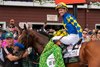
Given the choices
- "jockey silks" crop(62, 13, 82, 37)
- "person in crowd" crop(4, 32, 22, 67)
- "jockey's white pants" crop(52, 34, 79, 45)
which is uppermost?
"jockey silks" crop(62, 13, 82, 37)

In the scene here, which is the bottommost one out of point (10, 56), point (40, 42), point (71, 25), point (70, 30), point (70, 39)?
point (10, 56)

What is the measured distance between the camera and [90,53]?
7578 mm

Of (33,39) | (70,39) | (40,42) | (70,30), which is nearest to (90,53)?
(70,39)

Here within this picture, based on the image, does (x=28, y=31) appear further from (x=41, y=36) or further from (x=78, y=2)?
(x=78, y=2)

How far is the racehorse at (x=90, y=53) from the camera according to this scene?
739cm

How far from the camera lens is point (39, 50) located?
376 inches

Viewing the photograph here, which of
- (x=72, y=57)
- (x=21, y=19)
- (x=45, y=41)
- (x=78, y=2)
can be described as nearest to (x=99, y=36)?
(x=78, y=2)

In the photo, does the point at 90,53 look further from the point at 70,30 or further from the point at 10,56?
the point at 10,56

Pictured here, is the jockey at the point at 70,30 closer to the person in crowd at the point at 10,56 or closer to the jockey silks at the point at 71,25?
the jockey silks at the point at 71,25

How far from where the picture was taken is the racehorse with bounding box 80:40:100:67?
291 inches

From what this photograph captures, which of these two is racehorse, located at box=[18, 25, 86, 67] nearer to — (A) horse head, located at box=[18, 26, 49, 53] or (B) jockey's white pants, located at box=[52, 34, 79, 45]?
(A) horse head, located at box=[18, 26, 49, 53]

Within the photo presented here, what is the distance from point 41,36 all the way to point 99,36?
240 cm

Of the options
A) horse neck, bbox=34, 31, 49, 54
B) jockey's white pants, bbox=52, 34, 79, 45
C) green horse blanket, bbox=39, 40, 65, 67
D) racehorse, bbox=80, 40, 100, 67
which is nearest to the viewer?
racehorse, bbox=80, 40, 100, 67

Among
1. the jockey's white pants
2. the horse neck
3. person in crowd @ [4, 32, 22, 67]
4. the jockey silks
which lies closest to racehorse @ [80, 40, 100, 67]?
the jockey's white pants
